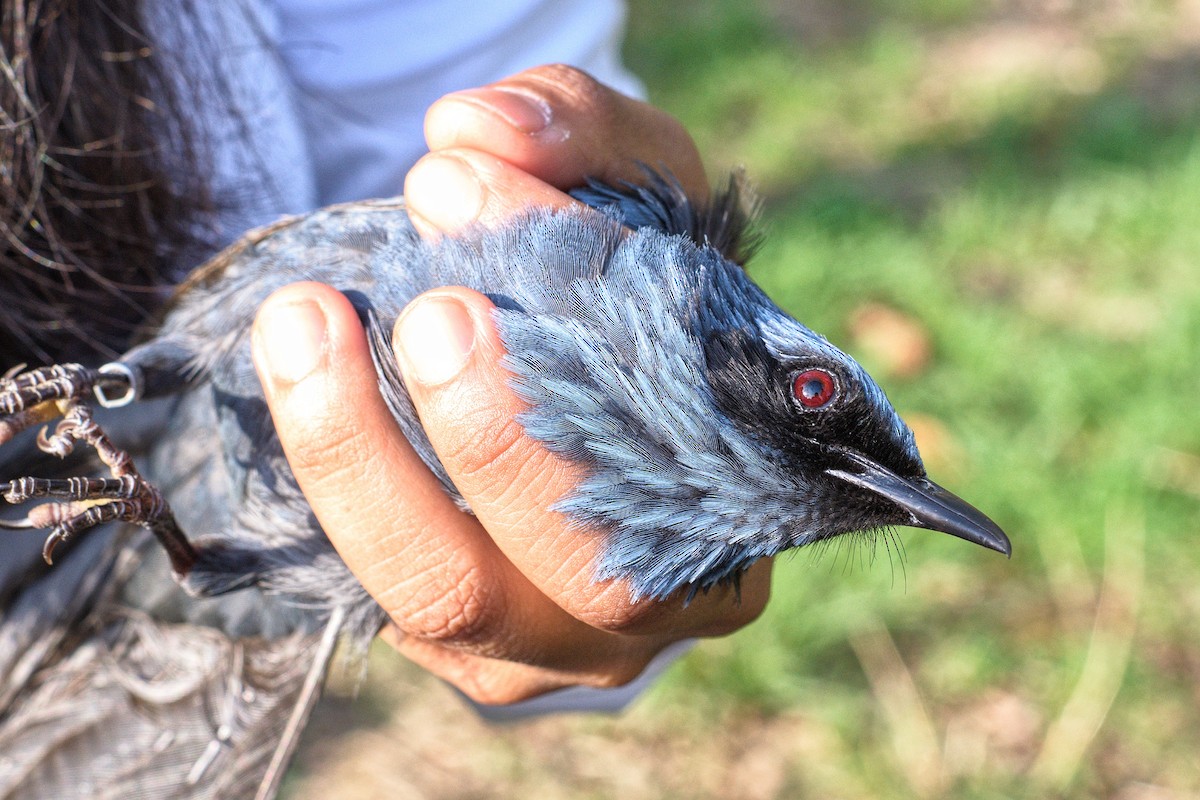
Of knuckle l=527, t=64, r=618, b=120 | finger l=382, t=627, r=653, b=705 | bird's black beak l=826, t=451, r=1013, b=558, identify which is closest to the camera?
bird's black beak l=826, t=451, r=1013, b=558

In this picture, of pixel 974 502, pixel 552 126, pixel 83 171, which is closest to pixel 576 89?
pixel 552 126

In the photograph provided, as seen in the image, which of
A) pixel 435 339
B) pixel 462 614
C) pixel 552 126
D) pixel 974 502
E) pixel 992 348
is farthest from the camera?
pixel 992 348

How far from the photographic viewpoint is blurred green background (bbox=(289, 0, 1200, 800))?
377 centimetres

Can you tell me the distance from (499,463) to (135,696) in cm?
119

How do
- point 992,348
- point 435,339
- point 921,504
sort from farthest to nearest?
point 992,348, point 921,504, point 435,339

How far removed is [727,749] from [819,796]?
341mm

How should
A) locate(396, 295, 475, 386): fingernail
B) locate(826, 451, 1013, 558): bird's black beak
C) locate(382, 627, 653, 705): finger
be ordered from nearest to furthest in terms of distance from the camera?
1. locate(396, 295, 475, 386): fingernail
2. locate(826, 451, 1013, 558): bird's black beak
3. locate(382, 627, 653, 705): finger

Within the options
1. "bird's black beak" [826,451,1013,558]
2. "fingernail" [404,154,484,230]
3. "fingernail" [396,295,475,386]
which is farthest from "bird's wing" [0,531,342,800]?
"bird's black beak" [826,451,1013,558]

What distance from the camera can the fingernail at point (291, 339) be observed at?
6.47 ft

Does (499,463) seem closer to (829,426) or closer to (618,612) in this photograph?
(618,612)

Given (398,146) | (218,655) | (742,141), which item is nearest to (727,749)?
(218,655)

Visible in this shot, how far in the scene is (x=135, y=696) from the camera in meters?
2.53

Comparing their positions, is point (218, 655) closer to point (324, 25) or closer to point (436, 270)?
point (436, 270)

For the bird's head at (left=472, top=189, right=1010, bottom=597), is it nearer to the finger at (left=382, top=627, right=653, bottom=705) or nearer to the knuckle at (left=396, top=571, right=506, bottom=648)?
the knuckle at (left=396, top=571, right=506, bottom=648)
